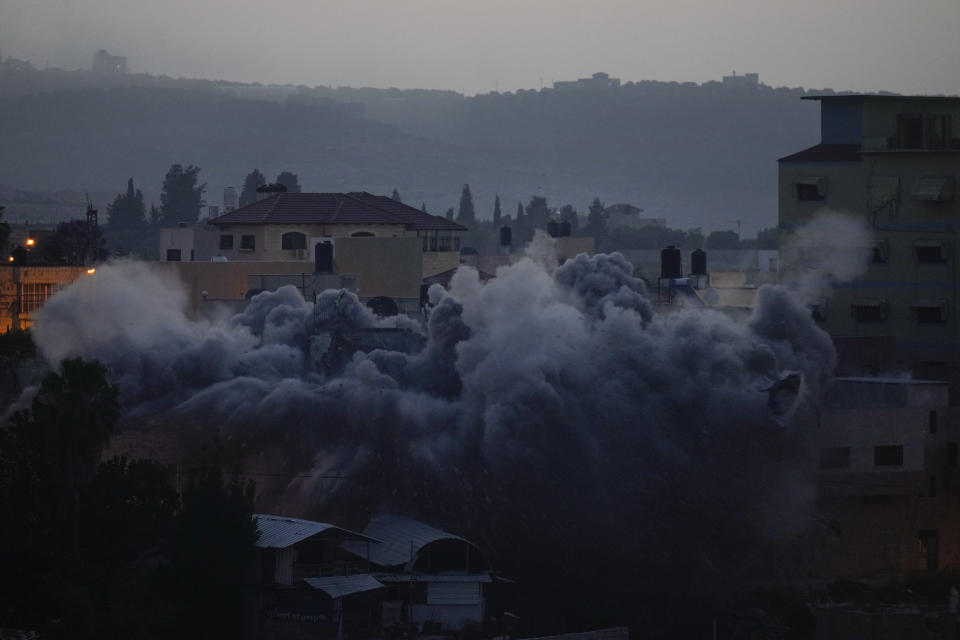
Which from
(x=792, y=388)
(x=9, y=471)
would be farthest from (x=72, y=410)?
(x=792, y=388)

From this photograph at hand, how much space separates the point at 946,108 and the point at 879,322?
7.86m

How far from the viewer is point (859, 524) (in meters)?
56.0

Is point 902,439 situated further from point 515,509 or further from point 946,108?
point 946,108

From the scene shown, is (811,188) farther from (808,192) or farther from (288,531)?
(288,531)

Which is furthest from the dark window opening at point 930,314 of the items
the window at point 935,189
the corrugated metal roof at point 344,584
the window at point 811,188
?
the corrugated metal roof at point 344,584

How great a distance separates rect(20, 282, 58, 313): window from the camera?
253 feet

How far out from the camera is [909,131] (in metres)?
70.1

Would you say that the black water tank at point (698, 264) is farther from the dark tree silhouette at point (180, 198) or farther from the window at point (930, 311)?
the dark tree silhouette at point (180, 198)

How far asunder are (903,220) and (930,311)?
10.7 ft

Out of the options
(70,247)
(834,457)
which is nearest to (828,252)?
(834,457)

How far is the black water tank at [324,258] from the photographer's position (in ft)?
251

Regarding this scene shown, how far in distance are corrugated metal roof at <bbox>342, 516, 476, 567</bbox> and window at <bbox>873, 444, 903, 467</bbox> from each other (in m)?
12.6

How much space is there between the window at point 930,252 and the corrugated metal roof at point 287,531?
88.2ft

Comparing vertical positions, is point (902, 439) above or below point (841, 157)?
below
